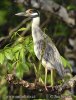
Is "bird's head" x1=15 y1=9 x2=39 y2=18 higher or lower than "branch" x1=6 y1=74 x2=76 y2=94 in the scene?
higher

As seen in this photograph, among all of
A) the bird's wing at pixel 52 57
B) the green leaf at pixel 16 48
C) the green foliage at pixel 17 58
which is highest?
the green leaf at pixel 16 48

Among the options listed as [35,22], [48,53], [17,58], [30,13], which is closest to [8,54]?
[17,58]

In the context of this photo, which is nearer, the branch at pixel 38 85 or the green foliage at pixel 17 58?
the branch at pixel 38 85

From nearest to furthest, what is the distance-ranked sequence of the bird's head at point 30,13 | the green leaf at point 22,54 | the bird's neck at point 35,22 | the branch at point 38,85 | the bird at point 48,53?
the branch at point 38,85 → the green leaf at point 22,54 → the bird at point 48,53 → the bird's neck at point 35,22 → the bird's head at point 30,13

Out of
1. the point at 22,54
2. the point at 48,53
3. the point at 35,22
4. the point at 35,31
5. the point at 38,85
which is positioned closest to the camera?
the point at 38,85

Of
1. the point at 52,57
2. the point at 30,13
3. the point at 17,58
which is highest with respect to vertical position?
the point at 30,13

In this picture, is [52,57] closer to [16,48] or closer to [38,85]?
[16,48]

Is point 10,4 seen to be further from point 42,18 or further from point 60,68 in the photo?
point 60,68

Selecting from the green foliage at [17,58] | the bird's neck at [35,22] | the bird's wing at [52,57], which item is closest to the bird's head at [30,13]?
the bird's neck at [35,22]

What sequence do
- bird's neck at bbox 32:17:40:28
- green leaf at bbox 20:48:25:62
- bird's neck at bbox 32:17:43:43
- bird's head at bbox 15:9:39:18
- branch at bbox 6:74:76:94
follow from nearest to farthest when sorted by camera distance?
branch at bbox 6:74:76:94 < green leaf at bbox 20:48:25:62 < bird's neck at bbox 32:17:43:43 < bird's neck at bbox 32:17:40:28 < bird's head at bbox 15:9:39:18

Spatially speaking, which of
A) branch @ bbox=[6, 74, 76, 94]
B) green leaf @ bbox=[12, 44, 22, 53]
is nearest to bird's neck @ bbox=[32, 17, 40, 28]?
green leaf @ bbox=[12, 44, 22, 53]

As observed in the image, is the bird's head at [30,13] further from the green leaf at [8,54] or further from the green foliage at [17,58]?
the green leaf at [8,54]

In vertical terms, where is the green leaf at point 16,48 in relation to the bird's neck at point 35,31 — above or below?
above

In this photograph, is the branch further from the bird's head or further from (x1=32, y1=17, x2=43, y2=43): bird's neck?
the bird's head
